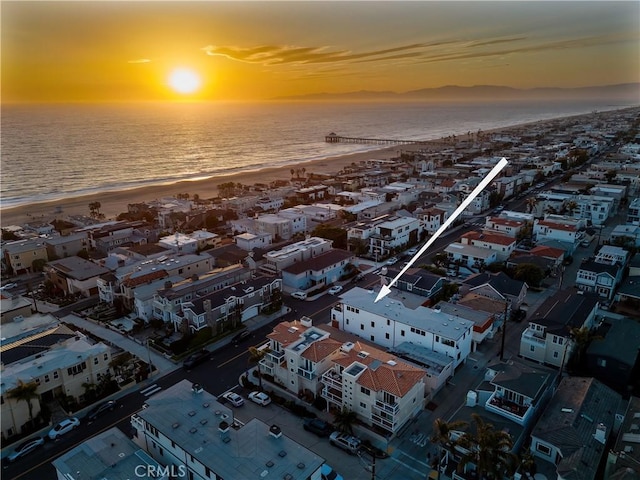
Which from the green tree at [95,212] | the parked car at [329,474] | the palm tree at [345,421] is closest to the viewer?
the parked car at [329,474]

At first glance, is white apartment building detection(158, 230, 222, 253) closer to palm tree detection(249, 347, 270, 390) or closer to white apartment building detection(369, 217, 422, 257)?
white apartment building detection(369, 217, 422, 257)

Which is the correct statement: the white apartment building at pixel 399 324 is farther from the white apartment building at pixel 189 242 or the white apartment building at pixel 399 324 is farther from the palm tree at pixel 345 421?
the white apartment building at pixel 189 242

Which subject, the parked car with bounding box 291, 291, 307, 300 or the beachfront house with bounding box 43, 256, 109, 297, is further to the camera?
the beachfront house with bounding box 43, 256, 109, 297

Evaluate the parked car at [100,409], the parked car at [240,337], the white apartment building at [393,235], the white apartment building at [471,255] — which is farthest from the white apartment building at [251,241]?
the parked car at [100,409]

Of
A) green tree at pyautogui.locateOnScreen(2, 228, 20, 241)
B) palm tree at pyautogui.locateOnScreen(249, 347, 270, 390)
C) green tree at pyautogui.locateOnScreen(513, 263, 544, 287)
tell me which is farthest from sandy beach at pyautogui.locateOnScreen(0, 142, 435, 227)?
green tree at pyautogui.locateOnScreen(513, 263, 544, 287)

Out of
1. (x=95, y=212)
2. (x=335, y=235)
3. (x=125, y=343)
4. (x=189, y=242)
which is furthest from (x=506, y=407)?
(x=95, y=212)

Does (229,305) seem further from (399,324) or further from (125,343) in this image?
(399,324)
